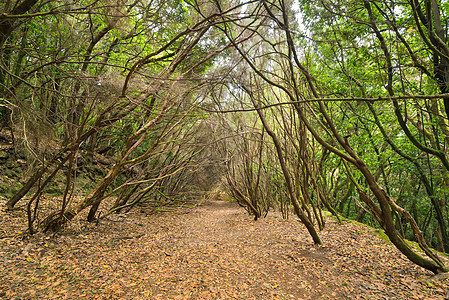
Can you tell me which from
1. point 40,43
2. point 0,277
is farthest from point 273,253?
point 40,43

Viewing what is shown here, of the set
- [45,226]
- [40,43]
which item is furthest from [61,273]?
[40,43]

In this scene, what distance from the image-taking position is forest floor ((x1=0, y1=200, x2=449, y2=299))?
123 inches

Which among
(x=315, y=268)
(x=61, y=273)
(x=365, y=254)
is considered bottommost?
(x=61, y=273)

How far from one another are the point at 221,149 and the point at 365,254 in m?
5.69

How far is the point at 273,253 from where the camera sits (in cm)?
465

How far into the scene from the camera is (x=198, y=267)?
4.01m

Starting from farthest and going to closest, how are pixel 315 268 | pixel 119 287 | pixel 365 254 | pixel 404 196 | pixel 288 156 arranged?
pixel 404 196 → pixel 288 156 → pixel 365 254 → pixel 315 268 → pixel 119 287

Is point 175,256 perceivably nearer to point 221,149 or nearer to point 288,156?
point 288,156

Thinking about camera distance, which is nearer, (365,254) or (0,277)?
(0,277)

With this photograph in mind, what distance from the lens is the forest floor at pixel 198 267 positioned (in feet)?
10.2

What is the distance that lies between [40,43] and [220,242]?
6.36 metres

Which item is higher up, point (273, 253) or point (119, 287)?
point (273, 253)

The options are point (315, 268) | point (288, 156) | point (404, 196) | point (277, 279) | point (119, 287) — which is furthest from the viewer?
point (404, 196)

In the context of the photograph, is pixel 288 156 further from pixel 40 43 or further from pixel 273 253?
pixel 40 43
